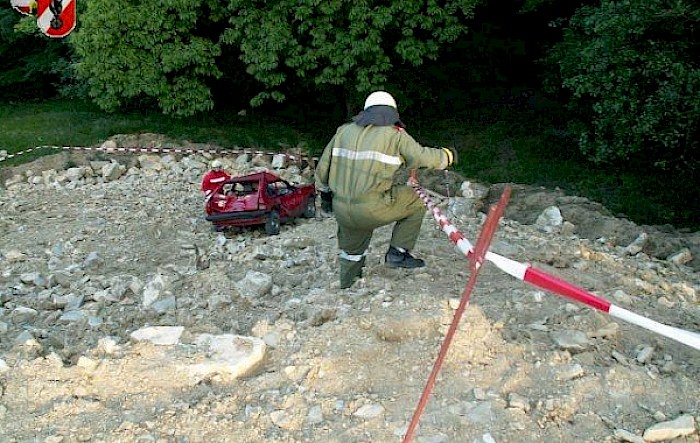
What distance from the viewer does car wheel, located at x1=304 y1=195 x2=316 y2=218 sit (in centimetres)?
1041

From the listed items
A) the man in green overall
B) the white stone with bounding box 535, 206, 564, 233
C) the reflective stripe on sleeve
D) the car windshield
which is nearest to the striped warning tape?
the car windshield

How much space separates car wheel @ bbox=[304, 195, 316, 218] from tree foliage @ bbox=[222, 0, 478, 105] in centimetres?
363

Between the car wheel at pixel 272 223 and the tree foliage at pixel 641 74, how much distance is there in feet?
16.7

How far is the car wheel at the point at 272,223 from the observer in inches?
374

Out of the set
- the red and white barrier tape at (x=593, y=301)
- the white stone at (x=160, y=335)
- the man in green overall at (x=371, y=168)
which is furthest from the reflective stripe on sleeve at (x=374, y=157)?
the white stone at (x=160, y=335)

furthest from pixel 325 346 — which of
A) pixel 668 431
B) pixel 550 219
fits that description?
pixel 550 219

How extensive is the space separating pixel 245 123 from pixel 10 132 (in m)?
4.80

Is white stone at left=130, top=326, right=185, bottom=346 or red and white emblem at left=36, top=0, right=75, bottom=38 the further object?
red and white emblem at left=36, top=0, right=75, bottom=38

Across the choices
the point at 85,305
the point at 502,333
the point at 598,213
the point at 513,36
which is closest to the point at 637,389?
the point at 502,333

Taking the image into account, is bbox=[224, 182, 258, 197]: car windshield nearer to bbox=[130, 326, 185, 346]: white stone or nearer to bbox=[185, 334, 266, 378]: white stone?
bbox=[130, 326, 185, 346]: white stone

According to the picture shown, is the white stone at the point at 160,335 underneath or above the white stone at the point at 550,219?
above

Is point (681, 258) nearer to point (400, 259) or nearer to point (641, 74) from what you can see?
point (641, 74)

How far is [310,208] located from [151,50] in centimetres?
571

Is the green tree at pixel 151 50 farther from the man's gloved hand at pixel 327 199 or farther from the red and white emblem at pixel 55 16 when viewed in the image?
the man's gloved hand at pixel 327 199
